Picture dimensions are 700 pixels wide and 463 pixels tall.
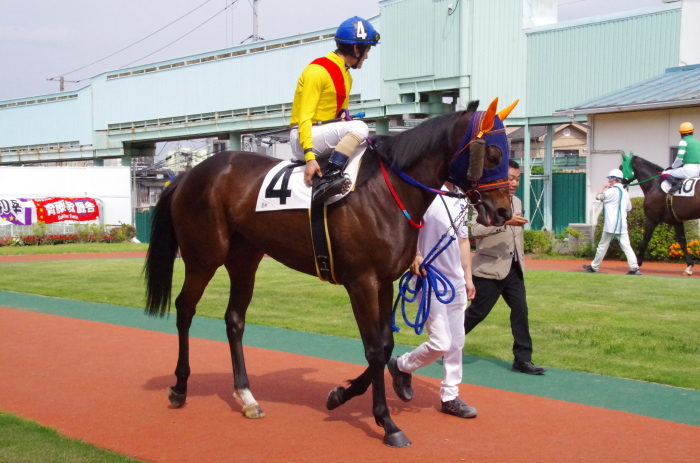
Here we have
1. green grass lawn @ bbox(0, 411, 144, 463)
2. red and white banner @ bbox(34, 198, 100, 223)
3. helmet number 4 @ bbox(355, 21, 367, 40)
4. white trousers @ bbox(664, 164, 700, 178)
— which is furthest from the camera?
red and white banner @ bbox(34, 198, 100, 223)

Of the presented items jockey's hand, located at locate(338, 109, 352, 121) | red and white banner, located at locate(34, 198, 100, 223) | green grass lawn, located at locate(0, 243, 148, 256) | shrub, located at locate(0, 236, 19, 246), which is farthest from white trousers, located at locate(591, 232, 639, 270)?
red and white banner, located at locate(34, 198, 100, 223)

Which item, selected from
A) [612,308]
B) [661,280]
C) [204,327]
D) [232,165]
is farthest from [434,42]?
[232,165]

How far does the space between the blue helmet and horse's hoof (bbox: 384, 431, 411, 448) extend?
2.59 metres

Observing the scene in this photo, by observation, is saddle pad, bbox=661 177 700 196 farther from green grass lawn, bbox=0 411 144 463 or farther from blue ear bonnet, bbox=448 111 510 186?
green grass lawn, bbox=0 411 144 463

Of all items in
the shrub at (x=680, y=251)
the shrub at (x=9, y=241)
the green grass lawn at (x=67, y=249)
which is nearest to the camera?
the shrub at (x=680, y=251)

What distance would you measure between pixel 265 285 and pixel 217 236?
769 cm

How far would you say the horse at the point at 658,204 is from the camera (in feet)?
46.3

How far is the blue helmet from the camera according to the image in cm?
514

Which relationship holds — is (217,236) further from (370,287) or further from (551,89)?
(551,89)

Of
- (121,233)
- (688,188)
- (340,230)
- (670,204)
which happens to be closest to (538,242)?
(670,204)

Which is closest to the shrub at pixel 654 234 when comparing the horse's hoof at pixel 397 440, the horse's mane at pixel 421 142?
the horse's mane at pixel 421 142

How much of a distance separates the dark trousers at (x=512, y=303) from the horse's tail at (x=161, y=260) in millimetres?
2572

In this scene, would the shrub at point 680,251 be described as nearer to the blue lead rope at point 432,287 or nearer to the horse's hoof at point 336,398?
the blue lead rope at point 432,287

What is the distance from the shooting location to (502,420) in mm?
5199
